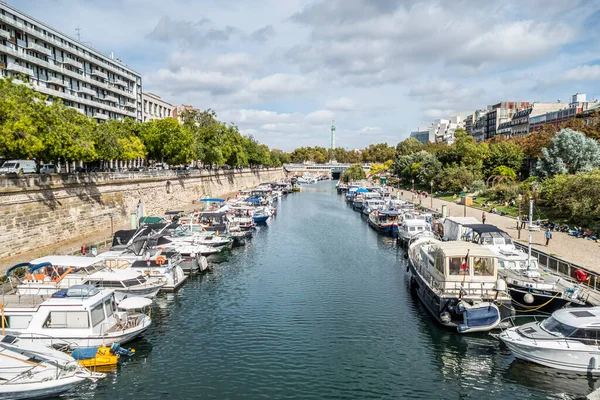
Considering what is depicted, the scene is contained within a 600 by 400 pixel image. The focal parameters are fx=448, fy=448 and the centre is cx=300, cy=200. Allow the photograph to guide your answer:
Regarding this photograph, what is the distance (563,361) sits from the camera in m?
21.5

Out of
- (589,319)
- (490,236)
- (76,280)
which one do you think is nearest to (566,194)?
(490,236)

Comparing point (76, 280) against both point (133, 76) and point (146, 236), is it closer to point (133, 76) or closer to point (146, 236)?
point (146, 236)

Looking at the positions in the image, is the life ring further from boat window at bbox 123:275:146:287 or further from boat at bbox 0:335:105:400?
boat at bbox 0:335:105:400

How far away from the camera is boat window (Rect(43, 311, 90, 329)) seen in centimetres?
2286

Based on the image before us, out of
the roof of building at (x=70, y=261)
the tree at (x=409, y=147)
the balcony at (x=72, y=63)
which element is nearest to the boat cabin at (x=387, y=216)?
the roof of building at (x=70, y=261)

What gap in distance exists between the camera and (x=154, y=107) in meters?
135

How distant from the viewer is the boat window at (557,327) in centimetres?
2183

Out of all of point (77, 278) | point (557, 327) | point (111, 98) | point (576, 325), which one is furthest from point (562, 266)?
point (111, 98)

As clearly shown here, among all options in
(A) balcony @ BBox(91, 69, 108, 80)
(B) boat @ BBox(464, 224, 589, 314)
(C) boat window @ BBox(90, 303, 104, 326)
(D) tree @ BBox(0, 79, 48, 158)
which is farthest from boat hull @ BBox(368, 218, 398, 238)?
(A) balcony @ BBox(91, 69, 108, 80)

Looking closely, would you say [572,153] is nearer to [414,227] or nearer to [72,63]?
[414,227]

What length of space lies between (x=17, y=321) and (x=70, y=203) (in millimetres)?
25176

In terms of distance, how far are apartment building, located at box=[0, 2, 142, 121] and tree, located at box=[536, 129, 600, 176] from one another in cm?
7835

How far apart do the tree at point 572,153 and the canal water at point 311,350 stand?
4179cm

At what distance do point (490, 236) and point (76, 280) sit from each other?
3055 cm
